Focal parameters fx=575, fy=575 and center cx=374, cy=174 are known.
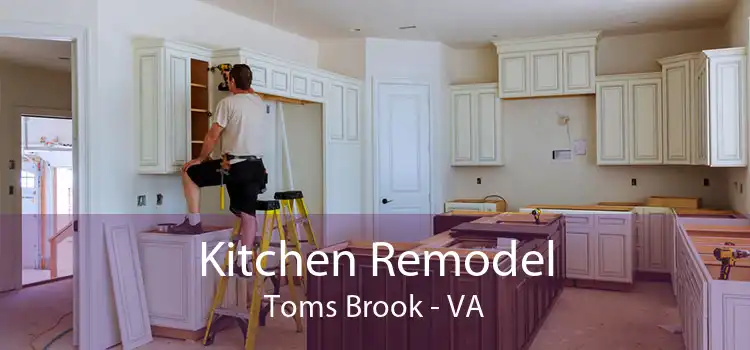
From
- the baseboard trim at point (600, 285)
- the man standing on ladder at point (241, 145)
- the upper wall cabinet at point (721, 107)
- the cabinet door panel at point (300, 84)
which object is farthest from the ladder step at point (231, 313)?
the upper wall cabinet at point (721, 107)

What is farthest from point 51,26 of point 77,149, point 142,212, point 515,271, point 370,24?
point 515,271

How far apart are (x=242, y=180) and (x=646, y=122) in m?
4.49

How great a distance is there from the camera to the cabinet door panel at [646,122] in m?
6.16

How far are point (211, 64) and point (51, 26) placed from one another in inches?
46.1

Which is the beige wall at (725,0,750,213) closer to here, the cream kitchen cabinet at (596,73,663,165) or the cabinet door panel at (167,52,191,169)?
the cream kitchen cabinet at (596,73,663,165)

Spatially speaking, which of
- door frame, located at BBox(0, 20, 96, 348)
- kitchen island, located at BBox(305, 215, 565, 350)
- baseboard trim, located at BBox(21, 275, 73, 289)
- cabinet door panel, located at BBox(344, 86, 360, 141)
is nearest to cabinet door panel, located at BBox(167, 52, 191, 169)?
door frame, located at BBox(0, 20, 96, 348)

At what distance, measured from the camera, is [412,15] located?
5.65 meters

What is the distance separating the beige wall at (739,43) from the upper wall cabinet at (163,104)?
4.49m

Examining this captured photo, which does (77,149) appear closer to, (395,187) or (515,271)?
(515,271)

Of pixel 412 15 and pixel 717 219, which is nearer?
pixel 717 219

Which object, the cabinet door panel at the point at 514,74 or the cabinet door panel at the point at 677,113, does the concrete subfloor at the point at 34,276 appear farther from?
the cabinet door panel at the point at 677,113

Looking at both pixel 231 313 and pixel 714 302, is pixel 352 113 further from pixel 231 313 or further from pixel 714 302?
pixel 714 302

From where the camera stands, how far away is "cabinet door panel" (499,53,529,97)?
6613mm

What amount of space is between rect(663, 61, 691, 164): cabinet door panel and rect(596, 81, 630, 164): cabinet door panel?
40cm
